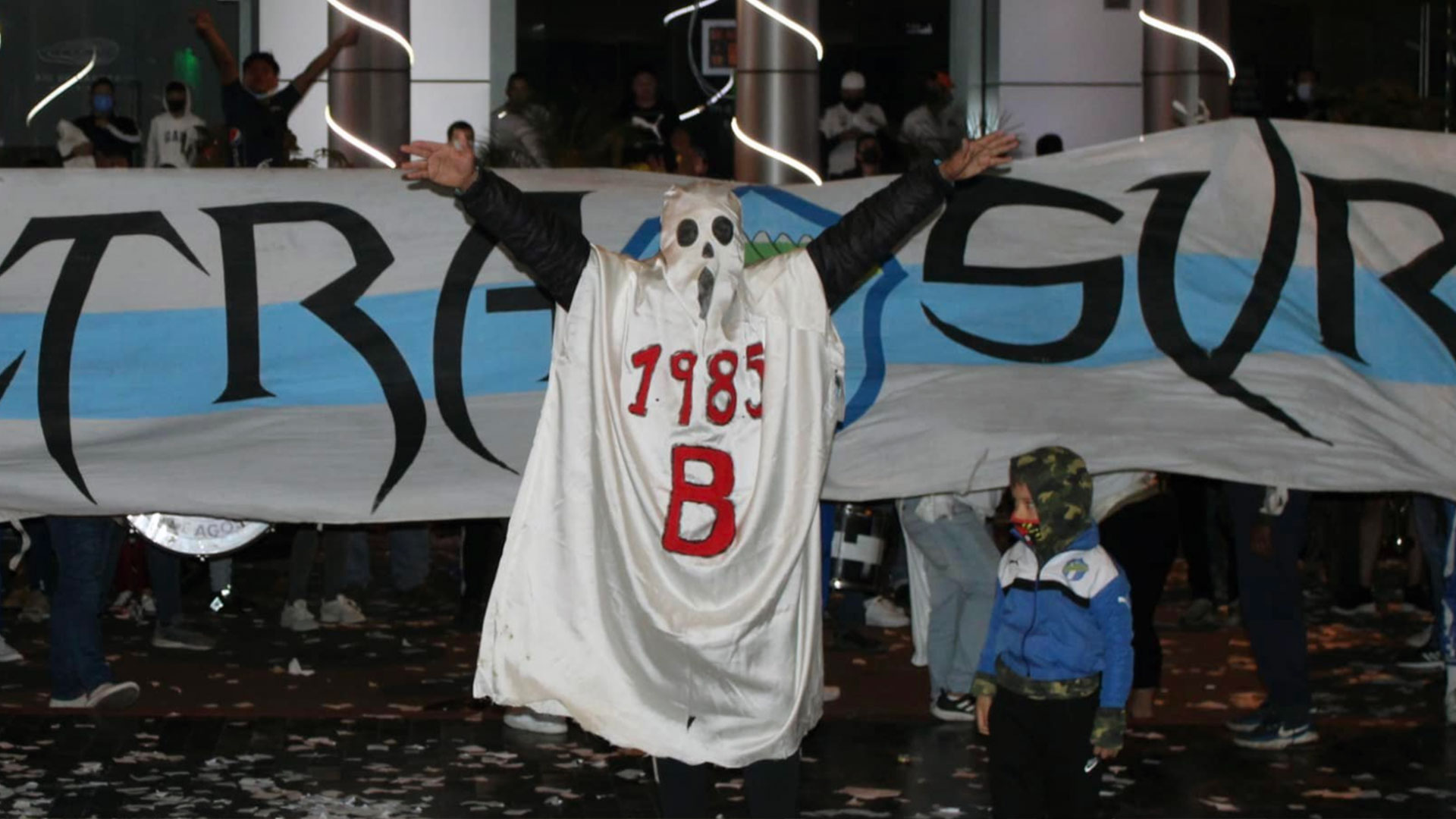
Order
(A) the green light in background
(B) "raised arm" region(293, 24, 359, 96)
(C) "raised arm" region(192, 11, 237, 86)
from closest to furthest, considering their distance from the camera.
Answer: (C) "raised arm" region(192, 11, 237, 86) → (B) "raised arm" region(293, 24, 359, 96) → (A) the green light in background

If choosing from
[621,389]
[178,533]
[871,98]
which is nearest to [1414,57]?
[871,98]

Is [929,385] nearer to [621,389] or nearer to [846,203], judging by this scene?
[846,203]

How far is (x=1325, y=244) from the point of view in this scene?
9312mm

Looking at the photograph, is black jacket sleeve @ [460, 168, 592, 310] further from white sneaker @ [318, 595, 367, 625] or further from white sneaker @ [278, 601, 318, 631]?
white sneaker @ [318, 595, 367, 625]

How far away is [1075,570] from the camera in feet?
22.4

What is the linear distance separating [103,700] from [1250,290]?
545 cm

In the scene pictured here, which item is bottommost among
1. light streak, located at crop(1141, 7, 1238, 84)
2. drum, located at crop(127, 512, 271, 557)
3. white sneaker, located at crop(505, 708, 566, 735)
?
white sneaker, located at crop(505, 708, 566, 735)

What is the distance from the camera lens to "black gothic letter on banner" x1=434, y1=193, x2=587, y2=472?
937cm

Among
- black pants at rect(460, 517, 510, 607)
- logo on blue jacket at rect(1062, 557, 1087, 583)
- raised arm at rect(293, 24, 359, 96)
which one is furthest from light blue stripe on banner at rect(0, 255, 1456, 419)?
raised arm at rect(293, 24, 359, 96)

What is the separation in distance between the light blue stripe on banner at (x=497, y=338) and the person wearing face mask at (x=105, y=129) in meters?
6.01

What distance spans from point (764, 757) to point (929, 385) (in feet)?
10.1

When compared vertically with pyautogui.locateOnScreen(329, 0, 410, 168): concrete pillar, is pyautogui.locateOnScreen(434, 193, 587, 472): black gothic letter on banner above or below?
below

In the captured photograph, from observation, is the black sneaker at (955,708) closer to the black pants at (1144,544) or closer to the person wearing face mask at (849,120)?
the black pants at (1144,544)

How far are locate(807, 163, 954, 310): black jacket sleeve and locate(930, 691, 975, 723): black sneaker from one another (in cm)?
331
